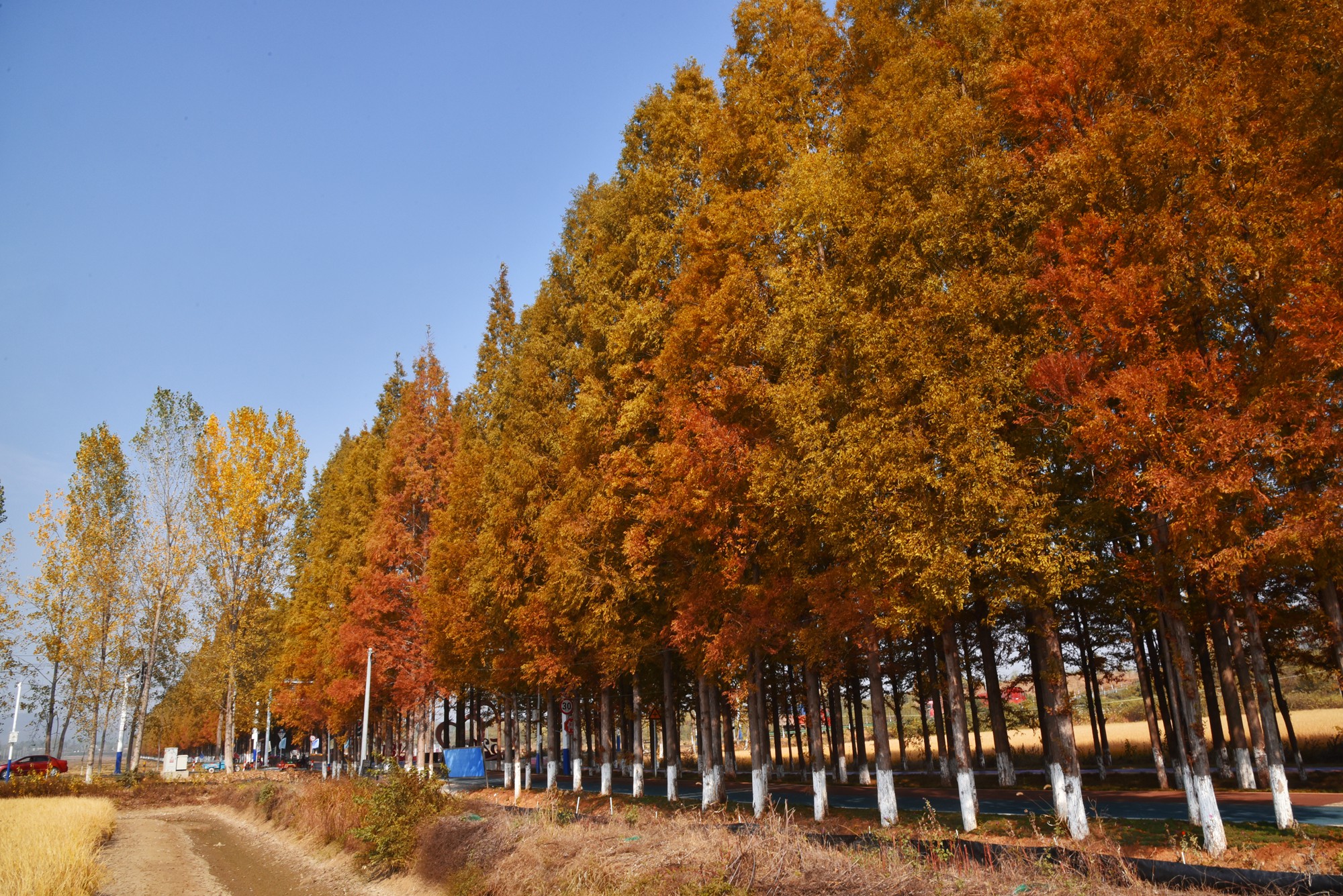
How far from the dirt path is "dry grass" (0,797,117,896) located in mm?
848

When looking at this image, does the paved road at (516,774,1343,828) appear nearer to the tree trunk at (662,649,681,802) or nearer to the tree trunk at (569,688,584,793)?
the tree trunk at (662,649,681,802)

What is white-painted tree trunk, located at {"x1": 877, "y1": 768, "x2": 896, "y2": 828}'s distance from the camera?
571 inches

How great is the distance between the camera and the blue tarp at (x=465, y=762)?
3884cm

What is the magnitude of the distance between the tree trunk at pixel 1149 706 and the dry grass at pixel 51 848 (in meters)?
24.2

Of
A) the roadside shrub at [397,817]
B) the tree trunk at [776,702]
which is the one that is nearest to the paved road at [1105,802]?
the tree trunk at [776,702]

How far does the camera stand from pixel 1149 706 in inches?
851

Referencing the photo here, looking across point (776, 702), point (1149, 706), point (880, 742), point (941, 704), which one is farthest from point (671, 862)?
point (776, 702)

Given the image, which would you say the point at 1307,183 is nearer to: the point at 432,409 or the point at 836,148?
the point at 836,148

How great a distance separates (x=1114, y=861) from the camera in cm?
764

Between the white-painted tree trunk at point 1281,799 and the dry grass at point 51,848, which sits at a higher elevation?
the white-painted tree trunk at point 1281,799

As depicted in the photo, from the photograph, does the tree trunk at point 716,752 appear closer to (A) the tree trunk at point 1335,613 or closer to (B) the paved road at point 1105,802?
(B) the paved road at point 1105,802

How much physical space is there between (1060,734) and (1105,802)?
22.0 feet

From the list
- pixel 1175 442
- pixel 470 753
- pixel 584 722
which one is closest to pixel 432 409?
pixel 470 753

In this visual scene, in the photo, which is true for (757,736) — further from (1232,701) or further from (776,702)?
(776,702)
